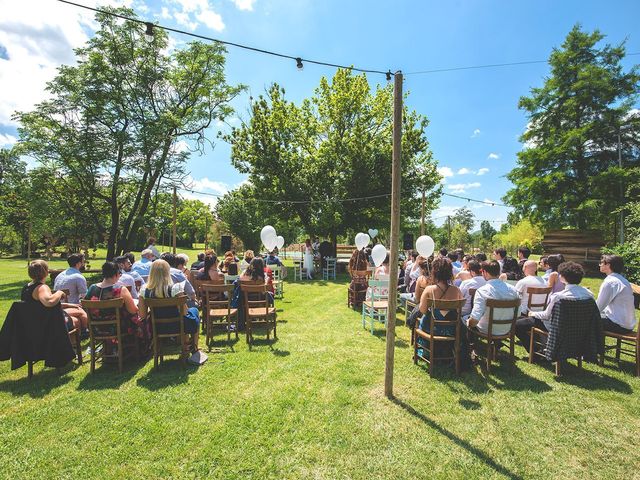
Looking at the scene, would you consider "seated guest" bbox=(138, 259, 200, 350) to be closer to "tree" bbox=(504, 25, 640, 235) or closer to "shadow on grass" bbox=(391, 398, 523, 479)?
"shadow on grass" bbox=(391, 398, 523, 479)

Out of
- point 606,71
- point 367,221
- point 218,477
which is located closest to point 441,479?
point 218,477

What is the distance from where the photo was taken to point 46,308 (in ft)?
13.7

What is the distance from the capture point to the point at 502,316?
441cm

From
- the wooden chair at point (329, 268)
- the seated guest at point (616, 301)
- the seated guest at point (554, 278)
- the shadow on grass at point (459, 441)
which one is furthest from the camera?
the wooden chair at point (329, 268)

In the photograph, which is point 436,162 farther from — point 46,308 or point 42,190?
point 42,190

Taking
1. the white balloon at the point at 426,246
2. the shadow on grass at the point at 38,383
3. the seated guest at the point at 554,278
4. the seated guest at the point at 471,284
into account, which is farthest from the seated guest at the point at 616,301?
the shadow on grass at the point at 38,383

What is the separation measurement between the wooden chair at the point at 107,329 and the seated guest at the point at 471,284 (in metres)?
5.17

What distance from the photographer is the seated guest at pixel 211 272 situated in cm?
671

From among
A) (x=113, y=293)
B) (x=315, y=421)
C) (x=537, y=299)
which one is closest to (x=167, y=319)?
(x=113, y=293)

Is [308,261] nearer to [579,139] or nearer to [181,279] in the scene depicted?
[181,279]

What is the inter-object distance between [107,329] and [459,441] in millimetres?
4740

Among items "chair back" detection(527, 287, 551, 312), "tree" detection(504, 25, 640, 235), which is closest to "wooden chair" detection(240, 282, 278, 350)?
"chair back" detection(527, 287, 551, 312)

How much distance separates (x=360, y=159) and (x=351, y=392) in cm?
1612

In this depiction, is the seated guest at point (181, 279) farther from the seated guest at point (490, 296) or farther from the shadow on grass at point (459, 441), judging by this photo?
the seated guest at point (490, 296)
